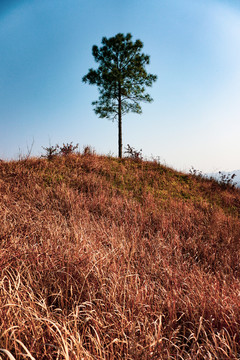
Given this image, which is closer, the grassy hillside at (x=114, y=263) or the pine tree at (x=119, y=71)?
the grassy hillside at (x=114, y=263)

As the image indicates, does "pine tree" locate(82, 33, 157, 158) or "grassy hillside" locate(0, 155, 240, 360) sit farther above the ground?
"pine tree" locate(82, 33, 157, 158)

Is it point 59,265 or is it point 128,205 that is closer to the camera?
point 59,265

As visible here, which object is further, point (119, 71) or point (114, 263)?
point (119, 71)

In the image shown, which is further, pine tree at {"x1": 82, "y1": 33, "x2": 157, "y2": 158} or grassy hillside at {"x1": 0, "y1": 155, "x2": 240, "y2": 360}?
pine tree at {"x1": 82, "y1": 33, "x2": 157, "y2": 158}

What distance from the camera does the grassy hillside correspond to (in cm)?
158

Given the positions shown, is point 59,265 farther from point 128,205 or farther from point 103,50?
point 103,50

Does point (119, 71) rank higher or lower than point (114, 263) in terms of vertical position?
higher

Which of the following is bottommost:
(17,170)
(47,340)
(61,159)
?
(47,340)

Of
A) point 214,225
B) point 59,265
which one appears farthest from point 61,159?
point 59,265

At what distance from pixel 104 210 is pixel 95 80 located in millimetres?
11952

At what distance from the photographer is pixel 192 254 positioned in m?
4.15

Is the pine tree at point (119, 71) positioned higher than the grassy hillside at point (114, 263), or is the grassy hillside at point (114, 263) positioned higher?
the pine tree at point (119, 71)

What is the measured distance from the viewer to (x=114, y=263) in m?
2.63

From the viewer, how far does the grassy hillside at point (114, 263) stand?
1579 millimetres
